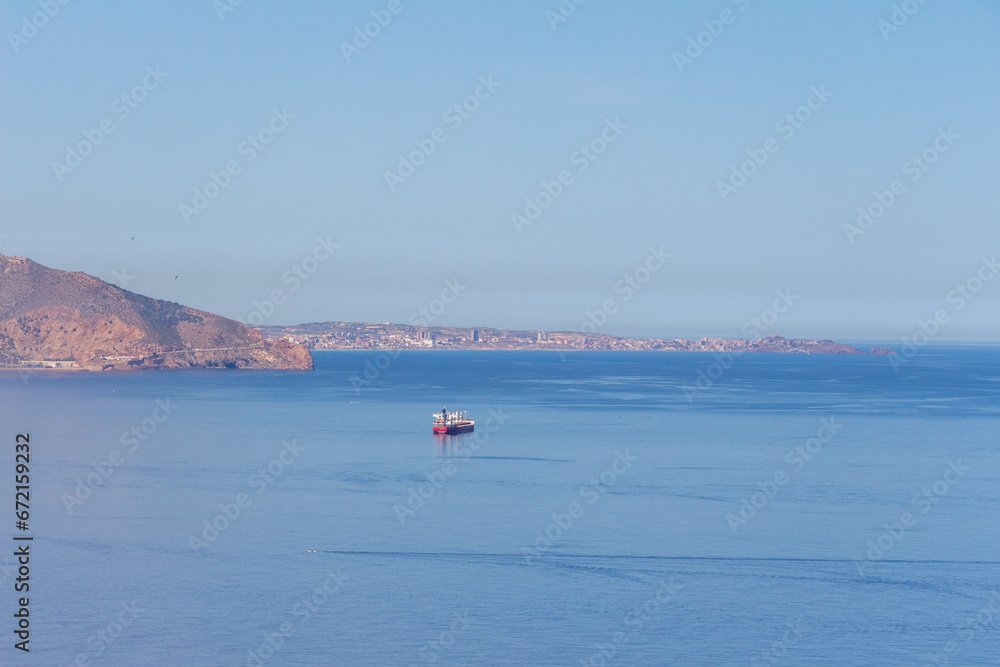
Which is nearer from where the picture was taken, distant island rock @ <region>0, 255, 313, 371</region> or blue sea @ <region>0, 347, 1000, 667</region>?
blue sea @ <region>0, 347, 1000, 667</region>

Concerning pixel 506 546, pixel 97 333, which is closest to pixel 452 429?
pixel 506 546

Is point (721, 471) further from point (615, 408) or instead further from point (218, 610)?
point (615, 408)

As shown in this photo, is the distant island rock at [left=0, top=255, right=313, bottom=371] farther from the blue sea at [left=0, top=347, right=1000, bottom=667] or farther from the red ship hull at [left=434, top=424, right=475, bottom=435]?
the red ship hull at [left=434, top=424, right=475, bottom=435]

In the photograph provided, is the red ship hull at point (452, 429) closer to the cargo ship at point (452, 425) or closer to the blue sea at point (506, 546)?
the cargo ship at point (452, 425)

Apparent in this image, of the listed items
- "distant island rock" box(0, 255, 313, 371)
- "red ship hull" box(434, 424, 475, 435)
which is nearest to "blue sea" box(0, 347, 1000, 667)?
"red ship hull" box(434, 424, 475, 435)

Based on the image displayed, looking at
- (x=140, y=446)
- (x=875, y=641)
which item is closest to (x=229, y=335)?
(x=140, y=446)

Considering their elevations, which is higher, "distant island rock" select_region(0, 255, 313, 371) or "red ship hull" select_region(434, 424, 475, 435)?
"distant island rock" select_region(0, 255, 313, 371)

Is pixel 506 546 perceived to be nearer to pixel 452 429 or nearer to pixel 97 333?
pixel 452 429

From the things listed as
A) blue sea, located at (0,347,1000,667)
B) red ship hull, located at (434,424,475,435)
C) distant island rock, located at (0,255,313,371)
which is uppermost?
distant island rock, located at (0,255,313,371)
